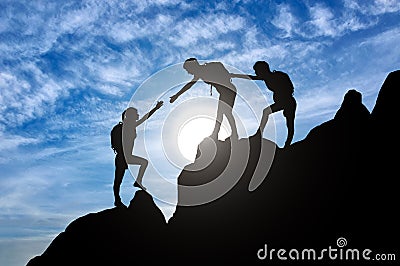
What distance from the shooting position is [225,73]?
19281 millimetres

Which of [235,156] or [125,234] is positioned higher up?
[235,156]

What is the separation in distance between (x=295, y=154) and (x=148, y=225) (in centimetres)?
809

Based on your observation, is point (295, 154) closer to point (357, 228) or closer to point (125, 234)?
point (357, 228)

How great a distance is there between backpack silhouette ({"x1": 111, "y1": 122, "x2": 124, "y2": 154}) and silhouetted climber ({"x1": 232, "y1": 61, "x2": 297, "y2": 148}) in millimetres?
7328

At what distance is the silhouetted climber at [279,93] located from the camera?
18094 millimetres

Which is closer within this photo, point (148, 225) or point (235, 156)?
point (235, 156)

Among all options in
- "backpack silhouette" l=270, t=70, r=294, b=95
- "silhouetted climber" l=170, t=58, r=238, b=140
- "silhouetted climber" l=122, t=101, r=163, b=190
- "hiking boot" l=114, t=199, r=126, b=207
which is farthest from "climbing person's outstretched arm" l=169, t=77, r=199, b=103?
"hiking boot" l=114, t=199, r=126, b=207

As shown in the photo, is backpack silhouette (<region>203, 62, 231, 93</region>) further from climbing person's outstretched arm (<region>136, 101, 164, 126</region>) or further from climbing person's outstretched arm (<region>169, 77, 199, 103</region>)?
climbing person's outstretched arm (<region>136, 101, 164, 126</region>)

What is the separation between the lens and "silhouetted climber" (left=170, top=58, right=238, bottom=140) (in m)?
19.0

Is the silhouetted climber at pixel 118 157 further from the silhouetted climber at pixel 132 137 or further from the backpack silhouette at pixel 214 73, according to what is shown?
the backpack silhouette at pixel 214 73

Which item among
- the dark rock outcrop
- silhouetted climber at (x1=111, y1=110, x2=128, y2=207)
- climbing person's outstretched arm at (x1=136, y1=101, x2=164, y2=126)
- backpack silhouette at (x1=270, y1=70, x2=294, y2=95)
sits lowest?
the dark rock outcrop

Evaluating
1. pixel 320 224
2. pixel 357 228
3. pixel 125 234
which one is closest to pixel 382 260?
pixel 357 228

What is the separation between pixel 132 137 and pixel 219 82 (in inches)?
213

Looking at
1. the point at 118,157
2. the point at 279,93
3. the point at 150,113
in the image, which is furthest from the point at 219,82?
the point at 118,157
